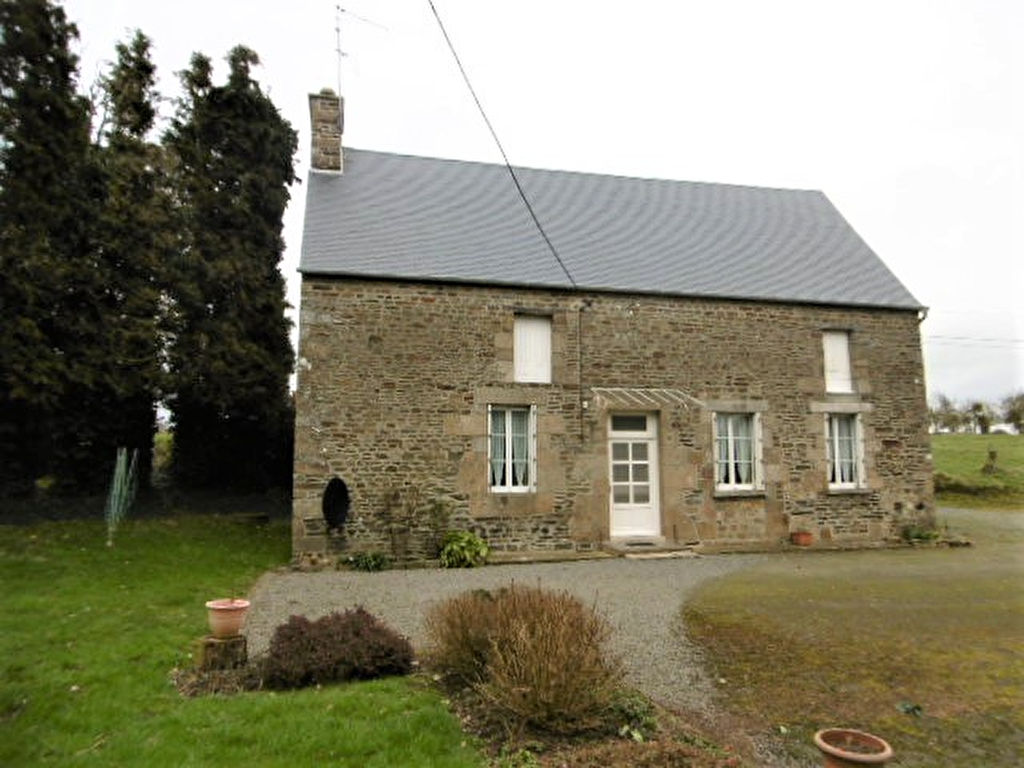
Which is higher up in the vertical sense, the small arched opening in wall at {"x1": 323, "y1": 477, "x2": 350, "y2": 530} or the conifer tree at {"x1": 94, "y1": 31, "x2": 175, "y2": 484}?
the conifer tree at {"x1": 94, "y1": 31, "x2": 175, "y2": 484}

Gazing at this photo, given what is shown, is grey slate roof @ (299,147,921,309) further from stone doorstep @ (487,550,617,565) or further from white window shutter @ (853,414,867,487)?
stone doorstep @ (487,550,617,565)

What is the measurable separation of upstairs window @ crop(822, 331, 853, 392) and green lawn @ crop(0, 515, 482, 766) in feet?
36.9

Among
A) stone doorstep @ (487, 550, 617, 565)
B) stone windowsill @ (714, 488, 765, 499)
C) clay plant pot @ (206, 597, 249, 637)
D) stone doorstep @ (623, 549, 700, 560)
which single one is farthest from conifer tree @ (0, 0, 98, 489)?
stone windowsill @ (714, 488, 765, 499)

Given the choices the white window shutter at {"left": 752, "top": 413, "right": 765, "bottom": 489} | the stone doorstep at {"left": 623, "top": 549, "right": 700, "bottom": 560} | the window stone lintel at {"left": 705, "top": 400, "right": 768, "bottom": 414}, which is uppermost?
the window stone lintel at {"left": 705, "top": 400, "right": 768, "bottom": 414}

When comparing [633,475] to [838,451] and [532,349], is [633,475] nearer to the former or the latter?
[532,349]

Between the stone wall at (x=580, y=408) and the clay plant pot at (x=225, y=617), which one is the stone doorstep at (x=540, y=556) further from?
the clay plant pot at (x=225, y=617)

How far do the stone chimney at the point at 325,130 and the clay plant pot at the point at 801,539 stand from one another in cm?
1159

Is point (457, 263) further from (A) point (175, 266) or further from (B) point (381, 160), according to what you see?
(A) point (175, 266)

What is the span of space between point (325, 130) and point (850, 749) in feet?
45.3

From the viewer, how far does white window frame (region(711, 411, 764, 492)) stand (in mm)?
12477

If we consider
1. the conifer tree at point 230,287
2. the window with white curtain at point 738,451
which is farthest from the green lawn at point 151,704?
the window with white curtain at point 738,451

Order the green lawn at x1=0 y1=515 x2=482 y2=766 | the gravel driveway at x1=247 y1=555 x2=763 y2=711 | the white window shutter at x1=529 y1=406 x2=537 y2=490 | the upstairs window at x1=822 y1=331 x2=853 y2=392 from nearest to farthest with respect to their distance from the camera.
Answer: the green lawn at x1=0 y1=515 x2=482 y2=766 < the gravel driveway at x1=247 y1=555 x2=763 y2=711 < the white window shutter at x1=529 y1=406 x2=537 y2=490 < the upstairs window at x1=822 y1=331 x2=853 y2=392

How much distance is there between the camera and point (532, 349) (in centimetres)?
1199

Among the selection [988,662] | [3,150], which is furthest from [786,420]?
[3,150]
